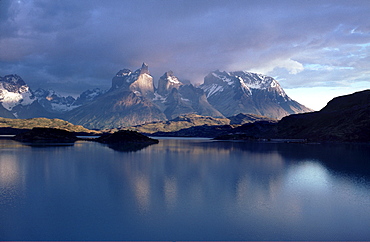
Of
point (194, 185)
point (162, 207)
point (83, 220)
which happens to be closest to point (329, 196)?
point (194, 185)

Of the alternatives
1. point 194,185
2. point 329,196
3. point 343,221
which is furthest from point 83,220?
point 329,196

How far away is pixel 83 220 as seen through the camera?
Answer: 4197 centimetres

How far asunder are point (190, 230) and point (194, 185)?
29138 mm

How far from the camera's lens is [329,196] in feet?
195

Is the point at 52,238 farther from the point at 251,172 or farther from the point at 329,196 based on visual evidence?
the point at 251,172

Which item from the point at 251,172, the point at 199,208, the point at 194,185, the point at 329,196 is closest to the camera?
the point at 199,208

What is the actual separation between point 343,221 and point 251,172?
151ft

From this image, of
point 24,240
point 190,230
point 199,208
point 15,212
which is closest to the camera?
point 24,240

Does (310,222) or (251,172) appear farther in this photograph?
(251,172)

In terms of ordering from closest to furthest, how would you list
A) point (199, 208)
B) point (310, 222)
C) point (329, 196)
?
point (310, 222) < point (199, 208) < point (329, 196)

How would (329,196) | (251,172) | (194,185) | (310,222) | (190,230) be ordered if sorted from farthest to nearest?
(251,172) → (194,185) → (329,196) → (310,222) → (190,230)

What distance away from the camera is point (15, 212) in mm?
44875

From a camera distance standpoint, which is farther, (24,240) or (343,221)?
(343,221)

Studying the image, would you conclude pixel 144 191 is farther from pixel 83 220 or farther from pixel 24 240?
pixel 24 240
